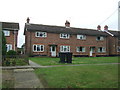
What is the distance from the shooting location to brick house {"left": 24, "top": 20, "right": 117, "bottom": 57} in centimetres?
2788

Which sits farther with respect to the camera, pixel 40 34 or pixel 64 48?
pixel 64 48

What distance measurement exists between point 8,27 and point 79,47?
16.1 meters

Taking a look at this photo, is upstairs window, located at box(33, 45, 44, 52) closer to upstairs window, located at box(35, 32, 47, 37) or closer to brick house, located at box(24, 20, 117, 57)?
brick house, located at box(24, 20, 117, 57)

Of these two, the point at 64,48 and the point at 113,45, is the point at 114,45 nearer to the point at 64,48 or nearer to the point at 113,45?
the point at 113,45

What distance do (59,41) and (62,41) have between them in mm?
721

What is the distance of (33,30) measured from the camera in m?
27.7

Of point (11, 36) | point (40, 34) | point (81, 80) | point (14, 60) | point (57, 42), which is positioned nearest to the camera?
point (81, 80)

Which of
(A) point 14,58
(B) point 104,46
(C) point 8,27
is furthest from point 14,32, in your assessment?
(B) point 104,46

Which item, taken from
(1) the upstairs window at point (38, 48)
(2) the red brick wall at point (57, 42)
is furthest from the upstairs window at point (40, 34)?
(1) the upstairs window at point (38, 48)

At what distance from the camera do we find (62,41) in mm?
30453

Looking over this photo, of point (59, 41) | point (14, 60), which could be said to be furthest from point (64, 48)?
point (14, 60)

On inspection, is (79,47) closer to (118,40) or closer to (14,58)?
(118,40)

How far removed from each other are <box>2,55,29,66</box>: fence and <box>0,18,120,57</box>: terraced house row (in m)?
12.0

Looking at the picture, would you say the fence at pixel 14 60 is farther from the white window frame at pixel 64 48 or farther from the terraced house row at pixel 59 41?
the white window frame at pixel 64 48
